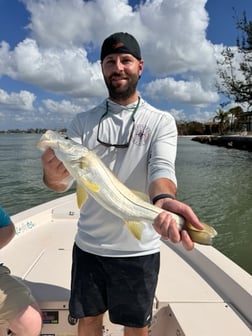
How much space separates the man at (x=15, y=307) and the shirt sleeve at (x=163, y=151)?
1261 millimetres

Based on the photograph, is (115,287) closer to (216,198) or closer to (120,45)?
(120,45)

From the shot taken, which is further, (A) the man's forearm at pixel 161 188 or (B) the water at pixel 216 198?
(B) the water at pixel 216 198

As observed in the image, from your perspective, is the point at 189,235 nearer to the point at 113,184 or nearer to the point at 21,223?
the point at 113,184

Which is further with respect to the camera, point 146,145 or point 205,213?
point 205,213

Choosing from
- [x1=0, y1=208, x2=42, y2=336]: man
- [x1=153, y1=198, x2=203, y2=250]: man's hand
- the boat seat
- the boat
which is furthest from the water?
[x1=153, y1=198, x2=203, y2=250]: man's hand

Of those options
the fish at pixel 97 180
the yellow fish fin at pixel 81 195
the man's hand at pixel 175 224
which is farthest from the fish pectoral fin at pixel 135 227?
the yellow fish fin at pixel 81 195

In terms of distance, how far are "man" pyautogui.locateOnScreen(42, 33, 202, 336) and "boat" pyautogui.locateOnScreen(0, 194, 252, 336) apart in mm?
532

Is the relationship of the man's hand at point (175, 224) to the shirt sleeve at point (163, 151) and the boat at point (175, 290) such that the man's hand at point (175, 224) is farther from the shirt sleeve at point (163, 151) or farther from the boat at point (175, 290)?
the boat at point (175, 290)

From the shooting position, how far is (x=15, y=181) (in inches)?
793

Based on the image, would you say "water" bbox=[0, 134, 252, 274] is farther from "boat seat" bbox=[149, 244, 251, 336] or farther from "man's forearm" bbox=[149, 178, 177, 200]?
"man's forearm" bbox=[149, 178, 177, 200]

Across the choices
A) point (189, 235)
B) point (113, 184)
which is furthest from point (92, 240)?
point (189, 235)

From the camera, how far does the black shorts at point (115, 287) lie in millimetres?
2400

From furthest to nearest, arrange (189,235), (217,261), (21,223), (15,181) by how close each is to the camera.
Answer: (15,181) → (21,223) → (217,261) → (189,235)

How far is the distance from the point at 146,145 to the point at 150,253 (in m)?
0.73
